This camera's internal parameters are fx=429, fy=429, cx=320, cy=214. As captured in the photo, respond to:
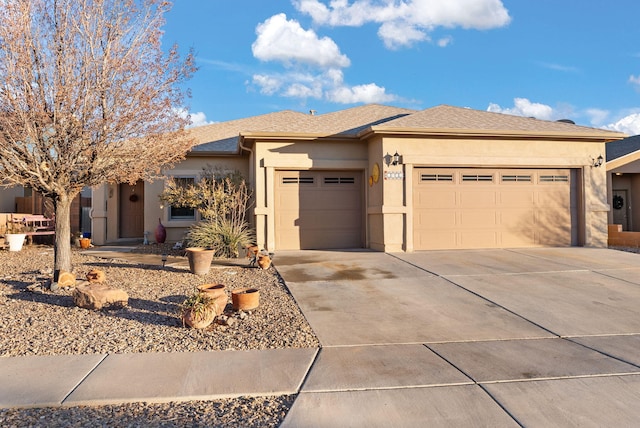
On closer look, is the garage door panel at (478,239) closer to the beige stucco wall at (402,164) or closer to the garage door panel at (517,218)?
the garage door panel at (517,218)

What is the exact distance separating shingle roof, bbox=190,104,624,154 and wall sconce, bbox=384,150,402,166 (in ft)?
2.25

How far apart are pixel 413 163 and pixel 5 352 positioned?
9.92 metres

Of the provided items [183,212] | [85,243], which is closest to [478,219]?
[183,212]

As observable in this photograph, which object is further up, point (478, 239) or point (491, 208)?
point (491, 208)

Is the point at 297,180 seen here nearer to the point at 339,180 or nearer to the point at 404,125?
the point at 339,180

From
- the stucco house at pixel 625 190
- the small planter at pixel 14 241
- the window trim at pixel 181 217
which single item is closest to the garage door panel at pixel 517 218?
the stucco house at pixel 625 190

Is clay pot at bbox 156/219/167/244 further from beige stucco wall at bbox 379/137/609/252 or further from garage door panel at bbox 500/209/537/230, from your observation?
garage door panel at bbox 500/209/537/230

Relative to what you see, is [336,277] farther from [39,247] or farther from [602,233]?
[39,247]

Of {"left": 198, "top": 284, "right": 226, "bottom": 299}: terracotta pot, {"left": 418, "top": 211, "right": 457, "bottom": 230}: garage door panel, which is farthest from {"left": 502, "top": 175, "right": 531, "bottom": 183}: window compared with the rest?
{"left": 198, "top": 284, "right": 226, "bottom": 299}: terracotta pot

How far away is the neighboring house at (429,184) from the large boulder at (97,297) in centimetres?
616

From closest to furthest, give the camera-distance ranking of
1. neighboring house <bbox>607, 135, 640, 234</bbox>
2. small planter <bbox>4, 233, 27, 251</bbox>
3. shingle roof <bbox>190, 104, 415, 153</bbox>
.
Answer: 1. small planter <bbox>4, 233, 27, 251</bbox>
2. shingle roof <bbox>190, 104, 415, 153</bbox>
3. neighboring house <bbox>607, 135, 640, 234</bbox>

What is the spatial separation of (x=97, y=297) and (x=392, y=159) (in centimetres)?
812

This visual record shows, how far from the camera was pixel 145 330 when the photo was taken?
512 cm

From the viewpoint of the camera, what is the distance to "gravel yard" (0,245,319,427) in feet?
10.4
